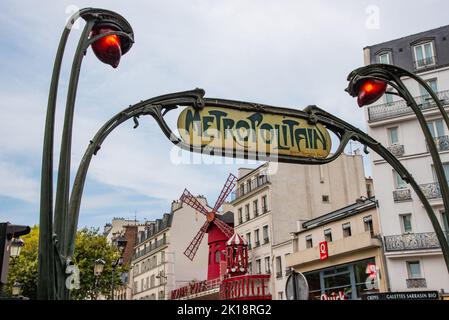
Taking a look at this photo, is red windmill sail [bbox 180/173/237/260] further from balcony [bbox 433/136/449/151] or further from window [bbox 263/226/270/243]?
balcony [bbox 433/136/449/151]

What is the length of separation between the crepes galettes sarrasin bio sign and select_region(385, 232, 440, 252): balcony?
929 inches

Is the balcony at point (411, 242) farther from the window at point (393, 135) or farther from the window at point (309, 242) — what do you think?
the window at point (309, 242)

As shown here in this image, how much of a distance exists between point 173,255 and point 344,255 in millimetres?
29908

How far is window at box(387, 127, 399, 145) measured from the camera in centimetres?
3139

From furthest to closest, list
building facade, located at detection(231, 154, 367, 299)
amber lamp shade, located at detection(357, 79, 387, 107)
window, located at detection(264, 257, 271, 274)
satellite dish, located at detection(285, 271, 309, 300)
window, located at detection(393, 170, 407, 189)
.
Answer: building facade, located at detection(231, 154, 367, 299) → window, located at detection(264, 257, 271, 274) → window, located at detection(393, 170, 407, 189) → satellite dish, located at detection(285, 271, 309, 300) → amber lamp shade, located at detection(357, 79, 387, 107)

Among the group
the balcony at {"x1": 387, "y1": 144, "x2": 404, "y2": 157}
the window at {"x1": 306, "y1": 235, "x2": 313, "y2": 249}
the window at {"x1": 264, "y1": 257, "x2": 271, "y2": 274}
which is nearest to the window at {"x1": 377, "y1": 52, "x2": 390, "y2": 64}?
the balcony at {"x1": 387, "y1": 144, "x2": 404, "y2": 157}

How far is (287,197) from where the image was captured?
1630 inches

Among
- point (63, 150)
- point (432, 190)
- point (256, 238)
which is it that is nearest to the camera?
point (63, 150)

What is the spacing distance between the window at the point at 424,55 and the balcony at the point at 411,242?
33.4 ft

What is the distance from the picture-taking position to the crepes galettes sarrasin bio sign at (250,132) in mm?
5695

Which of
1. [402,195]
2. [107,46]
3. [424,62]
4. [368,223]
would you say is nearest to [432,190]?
[402,195]

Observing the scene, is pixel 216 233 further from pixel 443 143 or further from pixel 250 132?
pixel 250 132

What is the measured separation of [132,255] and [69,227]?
6941 cm
